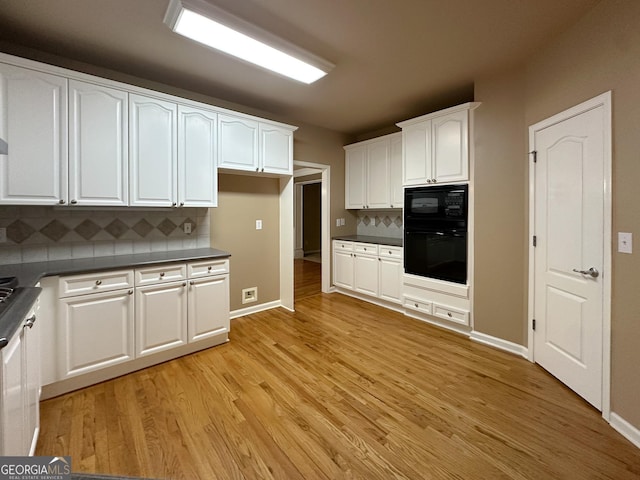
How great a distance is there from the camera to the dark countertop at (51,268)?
4.14 feet

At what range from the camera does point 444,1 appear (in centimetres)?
186

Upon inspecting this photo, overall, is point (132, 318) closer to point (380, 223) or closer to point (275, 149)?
point (275, 149)

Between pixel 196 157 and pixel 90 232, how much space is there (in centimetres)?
114

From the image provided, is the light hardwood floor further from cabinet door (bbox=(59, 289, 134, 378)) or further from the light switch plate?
the light switch plate

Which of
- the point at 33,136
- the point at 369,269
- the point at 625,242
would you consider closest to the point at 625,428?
the point at 625,242

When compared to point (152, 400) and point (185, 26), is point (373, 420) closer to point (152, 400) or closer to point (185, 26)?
point (152, 400)

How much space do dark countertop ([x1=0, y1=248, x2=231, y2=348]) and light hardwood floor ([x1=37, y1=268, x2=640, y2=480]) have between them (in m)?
0.87

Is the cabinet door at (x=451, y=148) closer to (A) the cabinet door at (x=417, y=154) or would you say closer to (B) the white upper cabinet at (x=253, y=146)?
(A) the cabinet door at (x=417, y=154)

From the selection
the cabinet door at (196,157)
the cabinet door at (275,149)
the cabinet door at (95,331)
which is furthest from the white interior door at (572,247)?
the cabinet door at (95,331)

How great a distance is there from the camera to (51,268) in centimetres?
210

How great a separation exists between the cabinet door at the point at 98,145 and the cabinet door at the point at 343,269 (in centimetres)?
301

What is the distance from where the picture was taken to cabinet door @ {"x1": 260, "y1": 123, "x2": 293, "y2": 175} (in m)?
3.29

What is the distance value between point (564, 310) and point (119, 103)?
12.9 ft

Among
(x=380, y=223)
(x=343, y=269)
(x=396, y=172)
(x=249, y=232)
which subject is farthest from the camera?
(x=380, y=223)
